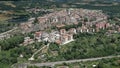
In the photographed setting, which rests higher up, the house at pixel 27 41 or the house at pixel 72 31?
the house at pixel 27 41

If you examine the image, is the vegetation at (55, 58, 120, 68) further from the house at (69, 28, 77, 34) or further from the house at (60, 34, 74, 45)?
the house at (69, 28, 77, 34)

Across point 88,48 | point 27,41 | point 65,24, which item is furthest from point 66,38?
point 65,24

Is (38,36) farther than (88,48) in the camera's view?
Yes

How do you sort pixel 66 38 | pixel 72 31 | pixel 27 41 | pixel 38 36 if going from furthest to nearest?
pixel 72 31 < pixel 38 36 < pixel 66 38 < pixel 27 41

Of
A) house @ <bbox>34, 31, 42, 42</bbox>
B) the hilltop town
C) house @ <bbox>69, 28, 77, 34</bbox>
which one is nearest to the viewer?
the hilltop town

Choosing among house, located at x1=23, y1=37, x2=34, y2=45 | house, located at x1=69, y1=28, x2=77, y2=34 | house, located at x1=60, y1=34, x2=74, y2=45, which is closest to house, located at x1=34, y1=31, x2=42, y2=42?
house, located at x1=23, y1=37, x2=34, y2=45

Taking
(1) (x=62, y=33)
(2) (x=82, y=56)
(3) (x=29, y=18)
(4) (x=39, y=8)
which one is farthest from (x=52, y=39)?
(4) (x=39, y=8)

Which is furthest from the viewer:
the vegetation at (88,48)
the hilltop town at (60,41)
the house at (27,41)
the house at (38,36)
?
the house at (38,36)

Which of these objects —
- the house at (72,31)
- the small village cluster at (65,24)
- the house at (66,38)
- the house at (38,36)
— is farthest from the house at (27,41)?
the house at (72,31)

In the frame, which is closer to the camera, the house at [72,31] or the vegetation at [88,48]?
the vegetation at [88,48]

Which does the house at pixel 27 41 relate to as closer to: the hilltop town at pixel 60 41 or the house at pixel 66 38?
the hilltop town at pixel 60 41

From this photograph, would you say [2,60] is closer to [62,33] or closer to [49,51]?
[49,51]

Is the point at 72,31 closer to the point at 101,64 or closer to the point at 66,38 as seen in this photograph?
the point at 66,38
